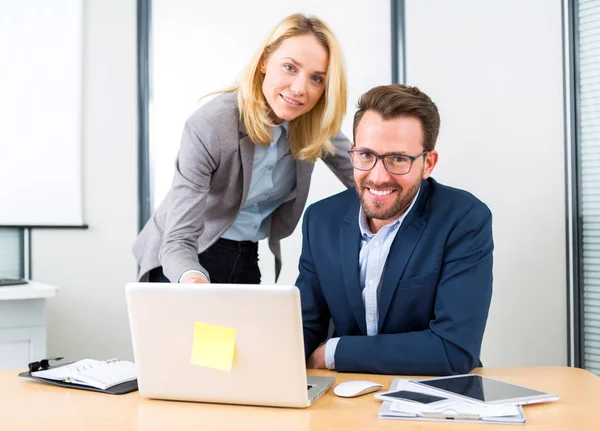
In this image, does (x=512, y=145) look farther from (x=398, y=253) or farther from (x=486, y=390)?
(x=486, y=390)

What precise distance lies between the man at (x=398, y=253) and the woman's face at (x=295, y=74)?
19 centimetres

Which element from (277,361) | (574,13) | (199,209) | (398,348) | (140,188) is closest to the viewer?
(277,361)

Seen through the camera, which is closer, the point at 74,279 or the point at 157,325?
the point at 157,325

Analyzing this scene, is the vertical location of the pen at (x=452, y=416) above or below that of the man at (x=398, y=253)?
below

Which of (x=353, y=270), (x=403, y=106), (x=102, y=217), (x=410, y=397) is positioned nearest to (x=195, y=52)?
(x=102, y=217)

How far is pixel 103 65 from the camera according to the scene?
120 inches

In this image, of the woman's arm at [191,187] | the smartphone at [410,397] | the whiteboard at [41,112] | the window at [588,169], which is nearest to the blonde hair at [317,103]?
the woman's arm at [191,187]

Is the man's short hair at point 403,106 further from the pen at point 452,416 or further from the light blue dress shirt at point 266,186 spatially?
the pen at point 452,416

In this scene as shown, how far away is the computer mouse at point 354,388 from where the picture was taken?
50.3 inches

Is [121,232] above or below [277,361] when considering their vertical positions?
above

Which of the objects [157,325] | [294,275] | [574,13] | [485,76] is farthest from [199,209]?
[574,13]

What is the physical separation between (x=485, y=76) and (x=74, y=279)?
6.24 ft

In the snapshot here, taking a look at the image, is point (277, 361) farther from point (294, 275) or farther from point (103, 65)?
point (103, 65)

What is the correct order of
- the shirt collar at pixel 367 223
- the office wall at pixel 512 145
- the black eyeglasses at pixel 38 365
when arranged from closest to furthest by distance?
the black eyeglasses at pixel 38 365 → the shirt collar at pixel 367 223 → the office wall at pixel 512 145
